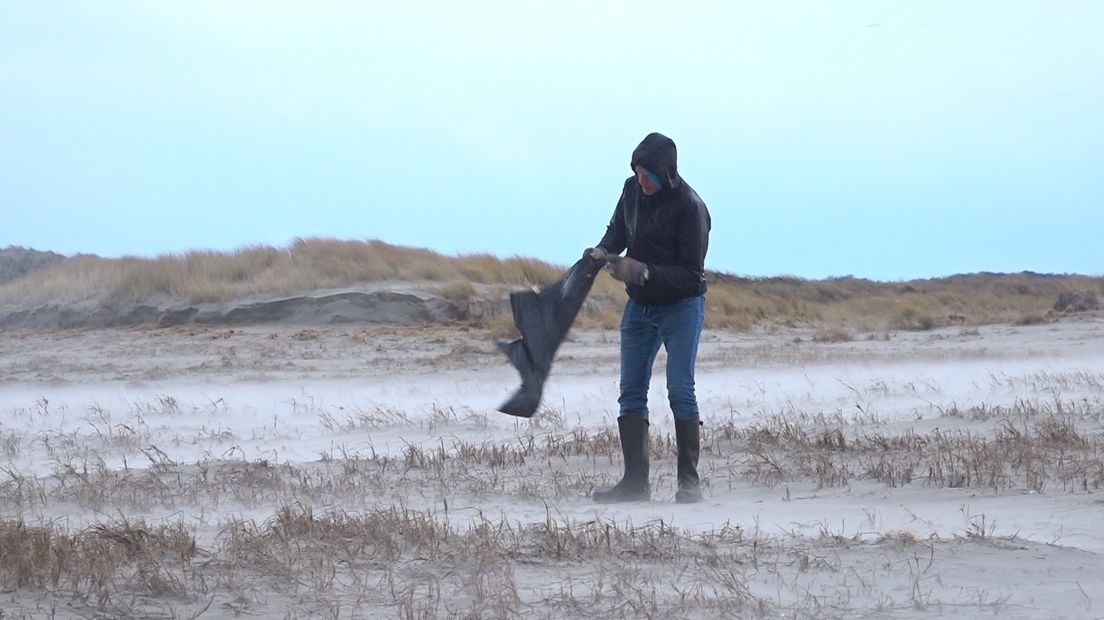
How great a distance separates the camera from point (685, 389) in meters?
5.39

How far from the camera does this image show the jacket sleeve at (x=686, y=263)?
5.24 m

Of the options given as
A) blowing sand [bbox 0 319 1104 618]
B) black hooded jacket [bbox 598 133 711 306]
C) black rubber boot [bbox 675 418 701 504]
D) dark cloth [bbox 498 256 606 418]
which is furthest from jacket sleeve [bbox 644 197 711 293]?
blowing sand [bbox 0 319 1104 618]

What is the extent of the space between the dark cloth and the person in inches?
5.5

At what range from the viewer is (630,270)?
5164 millimetres

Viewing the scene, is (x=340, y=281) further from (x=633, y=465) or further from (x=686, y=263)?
(x=686, y=263)

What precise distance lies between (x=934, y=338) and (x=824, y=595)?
15.6m

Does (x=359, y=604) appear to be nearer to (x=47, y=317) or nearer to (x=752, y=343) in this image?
(x=752, y=343)

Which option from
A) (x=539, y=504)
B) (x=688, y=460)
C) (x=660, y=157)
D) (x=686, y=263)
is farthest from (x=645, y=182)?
(x=539, y=504)

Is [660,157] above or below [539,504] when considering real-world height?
above

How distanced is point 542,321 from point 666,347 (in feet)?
1.86

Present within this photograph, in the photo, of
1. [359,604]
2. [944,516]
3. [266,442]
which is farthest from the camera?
[266,442]

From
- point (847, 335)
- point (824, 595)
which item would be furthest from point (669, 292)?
point (847, 335)

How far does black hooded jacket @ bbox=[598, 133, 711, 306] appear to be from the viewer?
5.23 m

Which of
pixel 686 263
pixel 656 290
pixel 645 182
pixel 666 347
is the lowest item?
pixel 666 347
